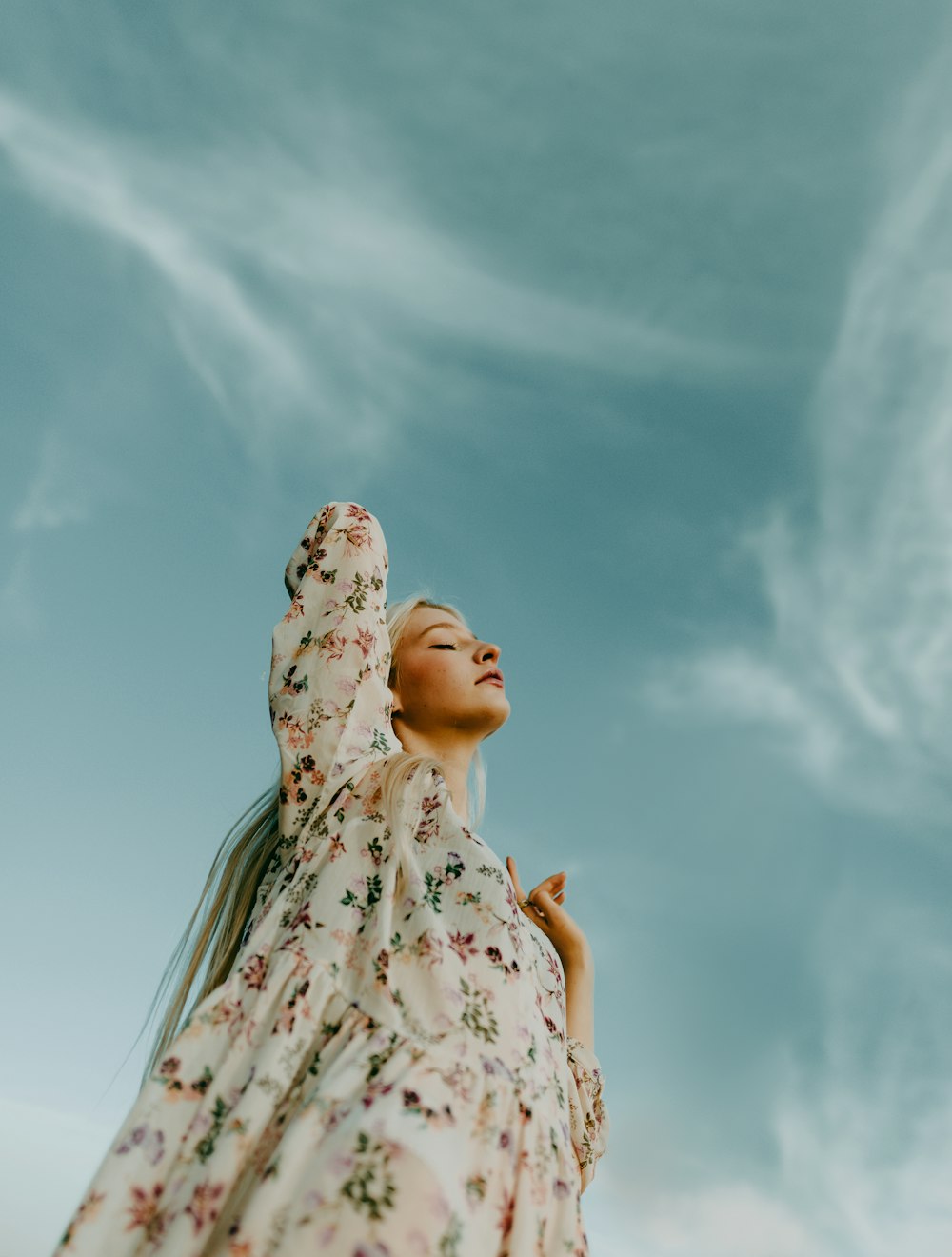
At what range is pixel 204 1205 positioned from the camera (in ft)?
5.67

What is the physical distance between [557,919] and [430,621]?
3.87ft

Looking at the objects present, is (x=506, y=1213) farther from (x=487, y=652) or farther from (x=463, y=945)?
(x=487, y=652)

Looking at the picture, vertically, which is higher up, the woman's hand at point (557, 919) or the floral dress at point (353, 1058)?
the woman's hand at point (557, 919)

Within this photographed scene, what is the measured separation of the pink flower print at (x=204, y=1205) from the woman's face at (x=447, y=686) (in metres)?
1.91

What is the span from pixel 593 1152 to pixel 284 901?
4.78ft

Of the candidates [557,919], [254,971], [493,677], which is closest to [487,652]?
[493,677]

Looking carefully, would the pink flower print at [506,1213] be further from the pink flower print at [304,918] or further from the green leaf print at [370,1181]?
the pink flower print at [304,918]

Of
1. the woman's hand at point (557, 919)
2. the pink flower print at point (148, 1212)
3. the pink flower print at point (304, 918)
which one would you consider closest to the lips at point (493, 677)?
the woman's hand at point (557, 919)

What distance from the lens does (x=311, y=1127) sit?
1.79m

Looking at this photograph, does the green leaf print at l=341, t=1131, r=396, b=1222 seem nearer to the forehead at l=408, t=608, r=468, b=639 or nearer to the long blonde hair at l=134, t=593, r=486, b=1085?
the long blonde hair at l=134, t=593, r=486, b=1085

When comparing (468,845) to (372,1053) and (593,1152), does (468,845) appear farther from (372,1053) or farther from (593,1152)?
(593,1152)

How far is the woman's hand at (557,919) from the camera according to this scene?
3588mm

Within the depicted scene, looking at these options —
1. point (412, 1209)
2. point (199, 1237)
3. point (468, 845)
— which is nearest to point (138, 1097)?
point (199, 1237)

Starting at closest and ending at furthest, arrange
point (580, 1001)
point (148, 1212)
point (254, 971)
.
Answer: point (148, 1212) → point (254, 971) → point (580, 1001)
